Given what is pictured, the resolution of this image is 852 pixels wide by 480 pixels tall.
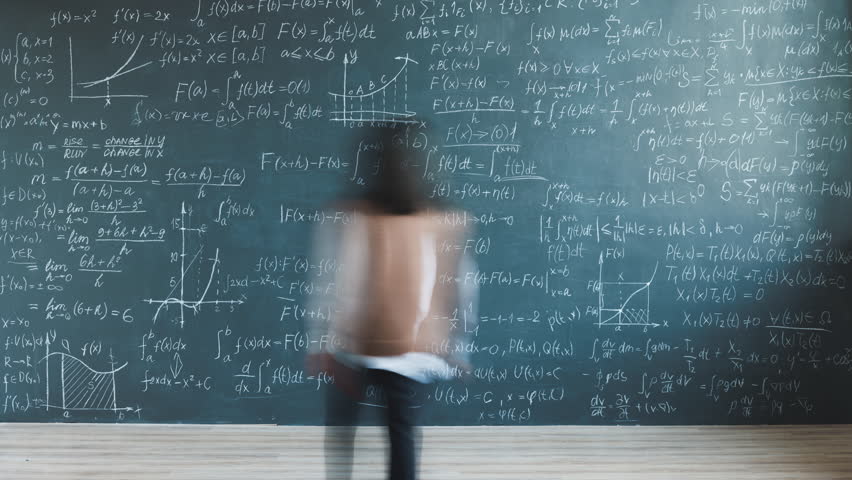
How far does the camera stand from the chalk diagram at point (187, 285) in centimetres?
371

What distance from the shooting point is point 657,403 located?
3.77m

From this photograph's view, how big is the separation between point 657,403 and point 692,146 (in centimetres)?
141

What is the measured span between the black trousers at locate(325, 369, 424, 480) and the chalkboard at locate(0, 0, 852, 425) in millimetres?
1393

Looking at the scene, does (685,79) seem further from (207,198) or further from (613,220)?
(207,198)

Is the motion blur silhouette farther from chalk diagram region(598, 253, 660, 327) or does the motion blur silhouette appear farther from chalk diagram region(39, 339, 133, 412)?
chalk diagram region(39, 339, 133, 412)

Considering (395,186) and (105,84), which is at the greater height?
(105,84)

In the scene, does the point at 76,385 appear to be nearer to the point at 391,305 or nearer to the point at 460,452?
the point at 460,452

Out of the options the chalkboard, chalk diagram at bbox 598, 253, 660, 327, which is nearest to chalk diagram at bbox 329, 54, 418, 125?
the chalkboard

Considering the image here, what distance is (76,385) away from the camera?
12.3 feet

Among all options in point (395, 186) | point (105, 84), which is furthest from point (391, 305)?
point (105, 84)

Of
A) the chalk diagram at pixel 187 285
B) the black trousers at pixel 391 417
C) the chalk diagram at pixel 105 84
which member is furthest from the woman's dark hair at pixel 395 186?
the chalk diagram at pixel 105 84

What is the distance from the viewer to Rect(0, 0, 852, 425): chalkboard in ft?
12.0

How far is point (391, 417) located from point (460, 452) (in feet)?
4.39

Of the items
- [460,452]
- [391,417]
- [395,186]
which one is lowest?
[460,452]
